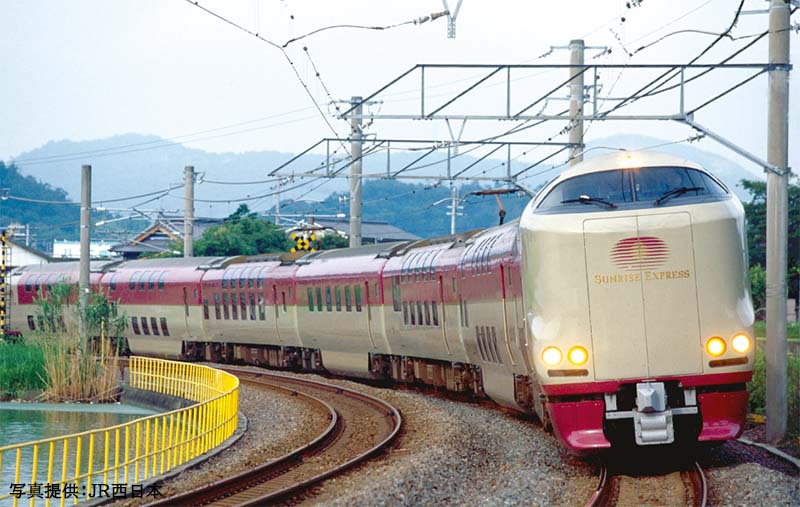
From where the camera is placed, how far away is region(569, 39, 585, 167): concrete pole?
→ 24484mm

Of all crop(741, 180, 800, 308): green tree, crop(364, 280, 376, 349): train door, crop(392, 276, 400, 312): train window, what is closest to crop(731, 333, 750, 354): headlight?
crop(392, 276, 400, 312): train window

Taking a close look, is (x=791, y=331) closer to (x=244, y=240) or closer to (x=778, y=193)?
(x=244, y=240)

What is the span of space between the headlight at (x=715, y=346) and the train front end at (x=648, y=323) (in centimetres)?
1

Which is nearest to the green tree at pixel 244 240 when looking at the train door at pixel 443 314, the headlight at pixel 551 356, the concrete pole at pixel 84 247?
the concrete pole at pixel 84 247

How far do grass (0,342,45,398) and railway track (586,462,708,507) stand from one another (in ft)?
74.5

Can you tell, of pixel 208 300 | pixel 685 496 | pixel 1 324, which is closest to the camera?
pixel 685 496

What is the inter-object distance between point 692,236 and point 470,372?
35.7 ft

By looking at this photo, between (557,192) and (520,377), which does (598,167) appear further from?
(520,377)

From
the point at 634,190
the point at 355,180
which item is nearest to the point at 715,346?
the point at 634,190

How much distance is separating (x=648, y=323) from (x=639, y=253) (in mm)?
725

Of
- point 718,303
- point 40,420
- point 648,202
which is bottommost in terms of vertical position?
point 40,420

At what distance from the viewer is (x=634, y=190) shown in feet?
43.2

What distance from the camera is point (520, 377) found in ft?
57.6

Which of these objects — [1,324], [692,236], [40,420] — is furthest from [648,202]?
[1,324]
